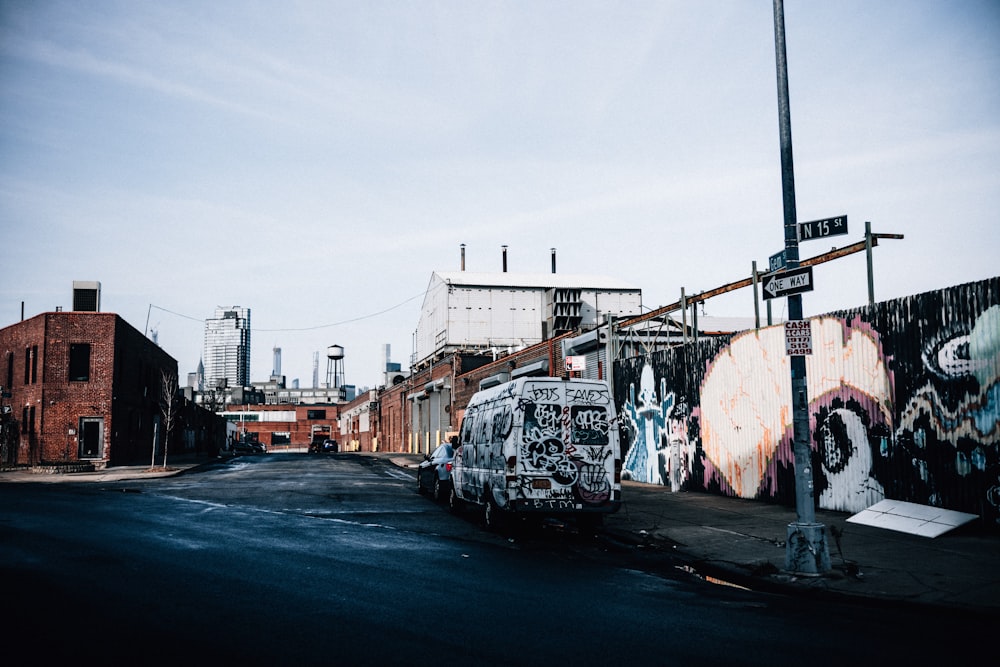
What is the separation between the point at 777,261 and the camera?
1044cm

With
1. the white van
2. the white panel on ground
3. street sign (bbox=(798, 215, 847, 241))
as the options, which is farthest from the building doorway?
street sign (bbox=(798, 215, 847, 241))

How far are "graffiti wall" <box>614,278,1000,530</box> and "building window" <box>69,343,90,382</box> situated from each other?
31639mm

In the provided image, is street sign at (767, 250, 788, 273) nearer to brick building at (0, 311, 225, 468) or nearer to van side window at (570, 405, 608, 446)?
van side window at (570, 405, 608, 446)

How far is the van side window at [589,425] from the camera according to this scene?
13523 mm

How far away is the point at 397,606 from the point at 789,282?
6.01 metres

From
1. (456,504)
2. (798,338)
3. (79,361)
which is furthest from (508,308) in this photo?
(798,338)

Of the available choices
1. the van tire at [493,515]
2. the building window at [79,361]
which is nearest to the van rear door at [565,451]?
the van tire at [493,515]

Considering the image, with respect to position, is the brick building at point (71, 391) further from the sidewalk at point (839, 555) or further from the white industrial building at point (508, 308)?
the sidewalk at point (839, 555)

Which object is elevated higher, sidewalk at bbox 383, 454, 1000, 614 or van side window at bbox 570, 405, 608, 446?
van side window at bbox 570, 405, 608, 446

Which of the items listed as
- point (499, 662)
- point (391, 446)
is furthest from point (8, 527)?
point (391, 446)

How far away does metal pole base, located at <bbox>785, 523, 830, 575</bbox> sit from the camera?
940 cm

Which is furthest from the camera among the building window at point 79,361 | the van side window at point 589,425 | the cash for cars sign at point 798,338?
the building window at point 79,361

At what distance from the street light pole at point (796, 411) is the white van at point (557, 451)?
12.9 ft

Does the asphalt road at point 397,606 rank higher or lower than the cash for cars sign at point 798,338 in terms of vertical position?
lower
